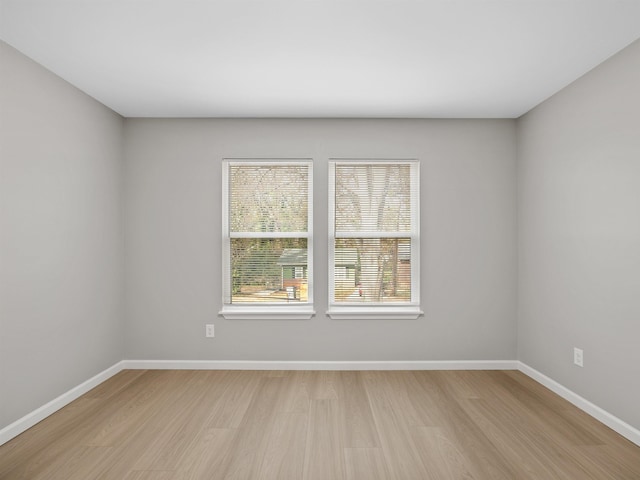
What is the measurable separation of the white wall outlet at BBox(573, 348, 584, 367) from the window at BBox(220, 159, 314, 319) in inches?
94.2

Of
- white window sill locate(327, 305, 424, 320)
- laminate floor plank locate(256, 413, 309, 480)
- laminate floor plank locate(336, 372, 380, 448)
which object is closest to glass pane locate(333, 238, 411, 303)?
white window sill locate(327, 305, 424, 320)

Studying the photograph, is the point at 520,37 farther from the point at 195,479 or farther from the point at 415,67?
the point at 195,479

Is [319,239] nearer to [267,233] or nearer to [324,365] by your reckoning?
[267,233]

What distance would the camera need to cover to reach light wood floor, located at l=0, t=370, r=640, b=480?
7.30ft

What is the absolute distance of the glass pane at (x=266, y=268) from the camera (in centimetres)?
406

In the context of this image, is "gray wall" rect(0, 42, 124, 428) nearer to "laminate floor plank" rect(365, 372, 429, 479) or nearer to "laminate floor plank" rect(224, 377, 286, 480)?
"laminate floor plank" rect(224, 377, 286, 480)

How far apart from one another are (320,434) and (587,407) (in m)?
2.11

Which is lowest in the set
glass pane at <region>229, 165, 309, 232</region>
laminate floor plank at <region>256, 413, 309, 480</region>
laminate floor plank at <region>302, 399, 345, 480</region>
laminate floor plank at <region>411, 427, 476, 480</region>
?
laminate floor plank at <region>256, 413, 309, 480</region>

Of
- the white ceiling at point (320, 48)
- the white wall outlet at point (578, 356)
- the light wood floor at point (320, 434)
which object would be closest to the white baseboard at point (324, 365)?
the light wood floor at point (320, 434)

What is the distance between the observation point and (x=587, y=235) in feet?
9.86

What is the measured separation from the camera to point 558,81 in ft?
10.2

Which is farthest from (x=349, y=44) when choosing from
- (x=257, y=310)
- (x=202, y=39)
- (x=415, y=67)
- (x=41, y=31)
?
(x=257, y=310)

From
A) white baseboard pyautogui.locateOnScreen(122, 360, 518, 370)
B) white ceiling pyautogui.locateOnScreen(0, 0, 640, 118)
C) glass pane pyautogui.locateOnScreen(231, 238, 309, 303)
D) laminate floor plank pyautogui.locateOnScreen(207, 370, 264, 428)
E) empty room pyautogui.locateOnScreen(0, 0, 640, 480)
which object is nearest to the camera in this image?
white ceiling pyautogui.locateOnScreen(0, 0, 640, 118)

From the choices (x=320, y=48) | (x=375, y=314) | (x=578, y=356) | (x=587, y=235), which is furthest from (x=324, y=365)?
(x=320, y=48)
